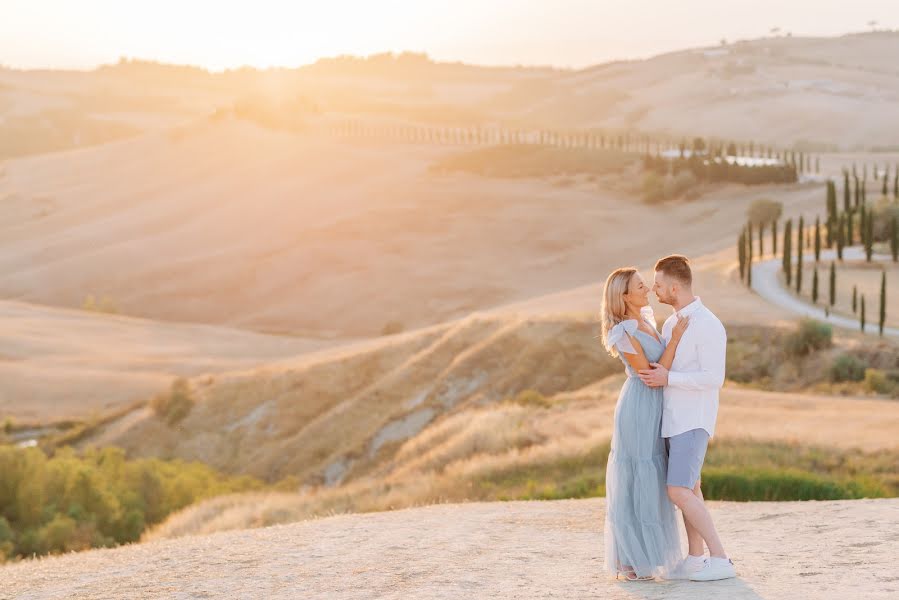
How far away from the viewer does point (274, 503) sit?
23.5 m

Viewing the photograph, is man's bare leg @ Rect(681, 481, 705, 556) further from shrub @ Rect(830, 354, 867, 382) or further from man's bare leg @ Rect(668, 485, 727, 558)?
shrub @ Rect(830, 354, 867, 382)

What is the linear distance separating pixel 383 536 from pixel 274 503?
10.9 meters

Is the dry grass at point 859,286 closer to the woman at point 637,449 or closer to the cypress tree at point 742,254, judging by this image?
the cypress tree at point 742,254

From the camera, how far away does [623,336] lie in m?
9.47

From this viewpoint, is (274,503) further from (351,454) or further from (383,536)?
(351,454)

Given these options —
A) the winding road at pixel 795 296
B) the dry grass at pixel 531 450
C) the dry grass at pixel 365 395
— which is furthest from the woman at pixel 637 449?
the winding road at pixel 795 296

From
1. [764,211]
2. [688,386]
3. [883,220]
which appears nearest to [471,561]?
[688,386]

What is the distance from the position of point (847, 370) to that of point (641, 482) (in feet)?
84.5

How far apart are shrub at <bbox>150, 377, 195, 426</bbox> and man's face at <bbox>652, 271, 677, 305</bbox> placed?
39.4 m

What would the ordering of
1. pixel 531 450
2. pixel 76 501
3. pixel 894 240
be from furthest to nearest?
pixel 894 240, pixel 76 501, pixel 531 450

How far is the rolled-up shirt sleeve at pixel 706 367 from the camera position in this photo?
920 cm

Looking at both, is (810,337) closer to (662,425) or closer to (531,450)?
(531,450)

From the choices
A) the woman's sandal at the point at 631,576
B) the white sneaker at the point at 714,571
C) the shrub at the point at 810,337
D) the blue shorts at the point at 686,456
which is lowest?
the shrub at the point at 810,337

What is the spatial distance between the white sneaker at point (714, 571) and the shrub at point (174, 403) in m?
39.1
